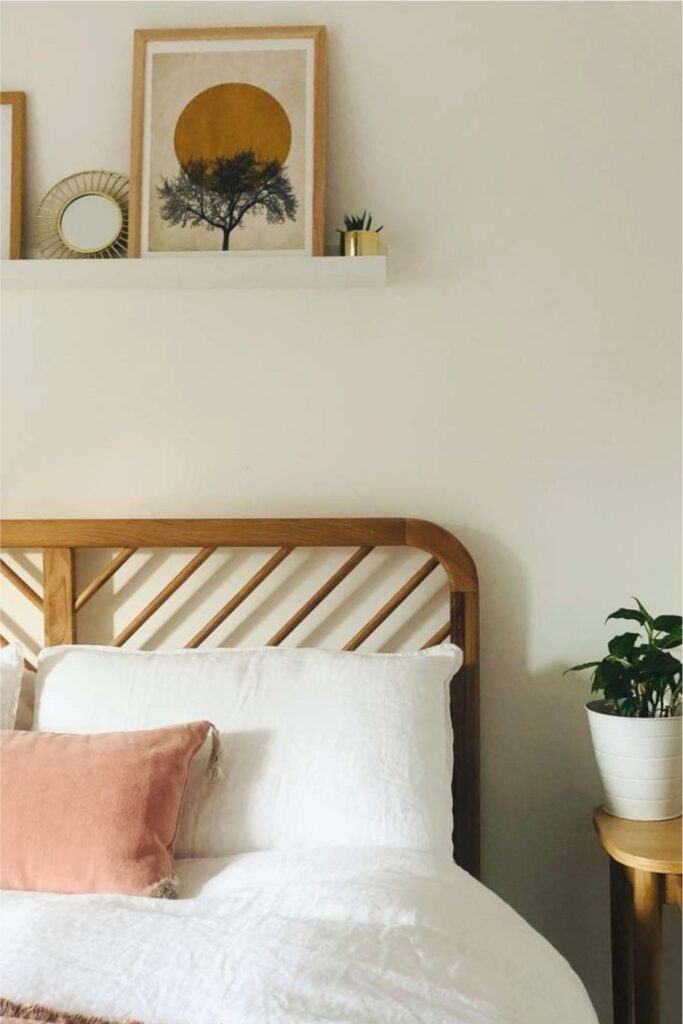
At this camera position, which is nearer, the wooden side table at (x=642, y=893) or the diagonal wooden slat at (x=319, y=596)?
the wooden side table at (x=642, y=893)

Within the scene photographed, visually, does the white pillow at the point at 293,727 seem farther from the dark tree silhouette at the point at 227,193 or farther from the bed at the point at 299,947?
the dark tree silhouette at the point at 227,193

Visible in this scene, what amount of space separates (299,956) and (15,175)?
5.35 ft

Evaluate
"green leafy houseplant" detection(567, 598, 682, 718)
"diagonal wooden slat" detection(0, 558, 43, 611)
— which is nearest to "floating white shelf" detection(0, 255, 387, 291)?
"diagonal wooden slat" detection(0, 558, 43, 611)

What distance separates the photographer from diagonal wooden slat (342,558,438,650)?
1.96 m

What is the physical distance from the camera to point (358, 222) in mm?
1950

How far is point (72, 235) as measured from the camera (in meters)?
2.03

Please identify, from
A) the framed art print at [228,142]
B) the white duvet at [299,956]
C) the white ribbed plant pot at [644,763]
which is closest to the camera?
the white duvet at [299,956]

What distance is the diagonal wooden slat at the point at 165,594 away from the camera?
6.55 feet

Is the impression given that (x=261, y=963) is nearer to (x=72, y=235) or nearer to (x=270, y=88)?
(x=72, y=235)

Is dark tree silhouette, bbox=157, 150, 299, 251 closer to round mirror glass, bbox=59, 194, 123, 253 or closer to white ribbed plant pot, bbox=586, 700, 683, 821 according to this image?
round mirror glass, bbox=59, 194, 123, 253

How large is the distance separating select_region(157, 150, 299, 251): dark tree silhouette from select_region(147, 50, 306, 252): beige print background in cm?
1

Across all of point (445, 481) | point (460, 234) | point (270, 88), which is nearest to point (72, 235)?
point (270, 88)

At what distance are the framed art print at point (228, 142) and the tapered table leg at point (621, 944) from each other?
1.32 m

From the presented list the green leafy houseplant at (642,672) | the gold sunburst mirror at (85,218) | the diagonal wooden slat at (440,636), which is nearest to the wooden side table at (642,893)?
the green leafy houseplant at (642,672)
